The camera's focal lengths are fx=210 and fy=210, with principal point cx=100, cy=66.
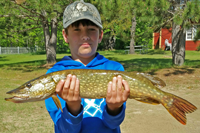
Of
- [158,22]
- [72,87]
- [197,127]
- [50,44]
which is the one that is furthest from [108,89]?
[50,44]

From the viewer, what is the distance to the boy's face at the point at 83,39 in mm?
2398

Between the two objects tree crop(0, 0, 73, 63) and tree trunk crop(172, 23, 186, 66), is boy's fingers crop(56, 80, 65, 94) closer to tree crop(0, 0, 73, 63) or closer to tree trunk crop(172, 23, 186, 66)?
tree crop(0, 0, 73, 63)

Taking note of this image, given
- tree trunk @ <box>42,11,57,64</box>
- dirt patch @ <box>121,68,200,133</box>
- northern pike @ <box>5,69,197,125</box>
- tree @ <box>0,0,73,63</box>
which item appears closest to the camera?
northern pike @ <box>5,69,197,125</box>

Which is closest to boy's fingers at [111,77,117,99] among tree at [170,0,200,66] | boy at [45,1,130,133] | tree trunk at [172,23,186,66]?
boy at [45,1,130,133]

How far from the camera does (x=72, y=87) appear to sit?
6.75ft

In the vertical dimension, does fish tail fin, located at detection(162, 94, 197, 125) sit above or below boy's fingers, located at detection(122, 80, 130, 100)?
below

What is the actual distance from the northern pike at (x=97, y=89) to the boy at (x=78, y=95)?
3.5 inches

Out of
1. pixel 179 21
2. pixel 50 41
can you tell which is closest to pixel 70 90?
pixel 179 21

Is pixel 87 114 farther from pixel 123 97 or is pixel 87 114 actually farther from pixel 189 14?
pixel 189 14

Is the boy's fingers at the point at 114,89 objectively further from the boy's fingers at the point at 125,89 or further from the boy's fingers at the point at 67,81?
the boy's fingers at the point at 67,81

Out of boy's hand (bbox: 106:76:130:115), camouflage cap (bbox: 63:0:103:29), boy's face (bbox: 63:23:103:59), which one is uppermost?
camouflage cap (bbox: 63:0:103:29)

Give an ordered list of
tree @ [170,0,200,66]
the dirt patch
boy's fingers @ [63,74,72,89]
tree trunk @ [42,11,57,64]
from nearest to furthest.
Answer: boy's fingers @ [63,74,72,89] < the dirt patch < tree @ [170,0,200,66] < tree trunk @ [42,11,57,64]

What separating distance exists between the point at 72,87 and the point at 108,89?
1.17ft

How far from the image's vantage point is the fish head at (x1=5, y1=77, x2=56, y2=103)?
2178 millimetres
